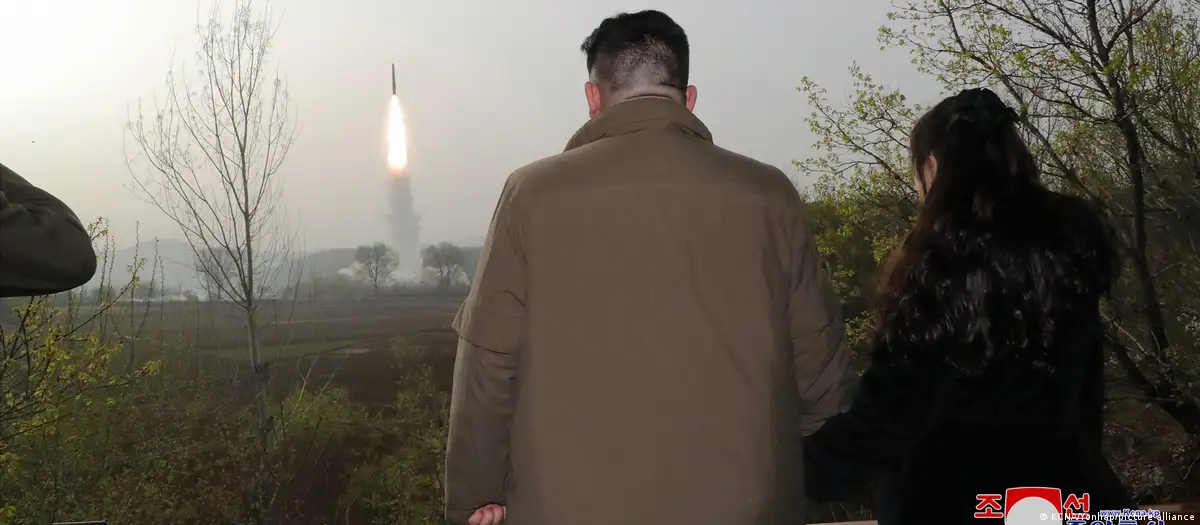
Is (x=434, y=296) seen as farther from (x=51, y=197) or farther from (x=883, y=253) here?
(x=51, y=197)

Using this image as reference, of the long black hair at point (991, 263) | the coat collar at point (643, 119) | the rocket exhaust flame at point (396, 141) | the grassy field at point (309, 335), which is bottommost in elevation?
the grassy field at point (309, 335)

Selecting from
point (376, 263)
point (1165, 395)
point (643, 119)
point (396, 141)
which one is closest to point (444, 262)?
point (376, 263)

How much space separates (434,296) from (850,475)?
3618 mm

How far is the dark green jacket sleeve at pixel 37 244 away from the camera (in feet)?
2.19

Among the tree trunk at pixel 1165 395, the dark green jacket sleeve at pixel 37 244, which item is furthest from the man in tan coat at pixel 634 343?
the tree trunk at pixel 1165 395

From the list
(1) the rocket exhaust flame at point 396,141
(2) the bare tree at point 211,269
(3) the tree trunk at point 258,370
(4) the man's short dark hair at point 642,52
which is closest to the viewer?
(4) the man's short dark hair at point 642,52

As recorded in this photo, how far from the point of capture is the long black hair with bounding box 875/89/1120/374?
3.29 feet

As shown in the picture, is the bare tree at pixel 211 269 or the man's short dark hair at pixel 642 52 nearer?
the man's short dark hair at pixel 642 52

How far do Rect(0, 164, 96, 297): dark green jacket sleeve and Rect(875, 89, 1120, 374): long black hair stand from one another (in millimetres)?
995

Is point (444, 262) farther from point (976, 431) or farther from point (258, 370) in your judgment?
point (976, 431)

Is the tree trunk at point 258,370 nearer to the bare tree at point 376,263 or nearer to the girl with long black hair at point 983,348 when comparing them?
the bare tree at point 376,263

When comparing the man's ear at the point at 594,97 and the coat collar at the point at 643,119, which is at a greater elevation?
the man's ear at the point at 594,97

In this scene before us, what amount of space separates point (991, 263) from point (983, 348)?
4.6 inches

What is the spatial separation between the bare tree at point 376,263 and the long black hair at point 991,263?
3763 mm
